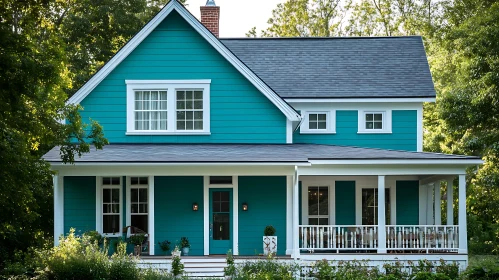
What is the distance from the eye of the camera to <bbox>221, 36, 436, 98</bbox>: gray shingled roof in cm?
2820

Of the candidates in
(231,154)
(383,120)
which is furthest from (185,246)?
(383,120)

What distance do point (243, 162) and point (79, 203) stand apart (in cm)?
A: 569

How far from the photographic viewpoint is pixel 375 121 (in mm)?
28266

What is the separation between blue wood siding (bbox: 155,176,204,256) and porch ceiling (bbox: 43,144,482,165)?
1115 mm

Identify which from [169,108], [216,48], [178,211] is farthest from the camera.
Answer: [169,108]

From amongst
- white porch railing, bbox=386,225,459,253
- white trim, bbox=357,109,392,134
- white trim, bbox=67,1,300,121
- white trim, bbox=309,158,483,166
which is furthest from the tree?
white trim, bbox=357,109,392,134

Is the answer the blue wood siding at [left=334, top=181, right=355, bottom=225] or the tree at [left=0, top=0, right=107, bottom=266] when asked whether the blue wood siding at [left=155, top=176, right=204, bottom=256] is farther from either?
the blue wood siding at [left=334, top=181, right=355, bottom=225]

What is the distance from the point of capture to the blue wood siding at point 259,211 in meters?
24.3

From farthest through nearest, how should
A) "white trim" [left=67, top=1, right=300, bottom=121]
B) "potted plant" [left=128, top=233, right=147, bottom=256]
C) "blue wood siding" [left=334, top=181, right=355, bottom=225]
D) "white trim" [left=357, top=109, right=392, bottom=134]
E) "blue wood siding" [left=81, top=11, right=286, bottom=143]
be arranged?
"white trim" [left=357, top=109, right=392, bottom=134] < "blue wood siding" [left=334, top=181, right=355, bottom=225] < "blue wood siding" [left=81, top=11, right=286, bottom=143] < "white trim" [left=67, top=1, right=300, bottom=121] < "potted plant" [left=128, top=233, right=147, bottom=256]

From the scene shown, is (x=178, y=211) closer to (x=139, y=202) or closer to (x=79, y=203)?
(x=139, y=202)

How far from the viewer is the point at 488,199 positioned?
33250mm

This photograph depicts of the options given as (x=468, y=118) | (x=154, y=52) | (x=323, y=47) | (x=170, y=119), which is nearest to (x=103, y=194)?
(x=170, y=119)

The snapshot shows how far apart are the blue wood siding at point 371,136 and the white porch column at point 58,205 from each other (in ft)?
28.9

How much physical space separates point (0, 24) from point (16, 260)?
797 centimetres
